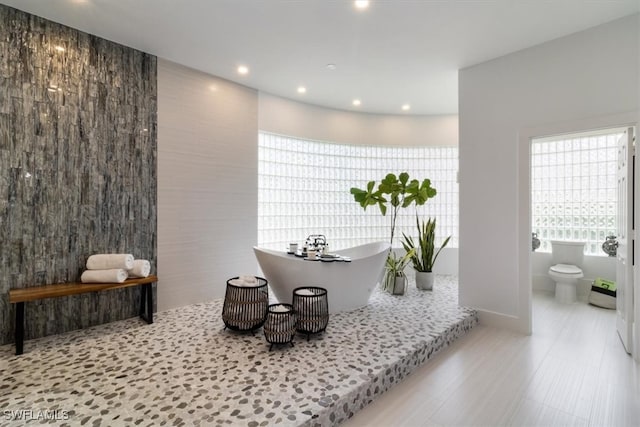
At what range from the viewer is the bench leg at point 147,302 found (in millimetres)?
3150

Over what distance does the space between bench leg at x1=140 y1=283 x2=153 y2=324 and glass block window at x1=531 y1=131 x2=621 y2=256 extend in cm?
537

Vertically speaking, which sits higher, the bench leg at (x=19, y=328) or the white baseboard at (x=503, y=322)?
the bench leg at (x=19, y=328)

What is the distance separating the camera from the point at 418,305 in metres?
3.84

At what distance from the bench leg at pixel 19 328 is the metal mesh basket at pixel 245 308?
5.33ft

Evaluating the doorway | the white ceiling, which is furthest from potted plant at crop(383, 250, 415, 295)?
the white ceiling

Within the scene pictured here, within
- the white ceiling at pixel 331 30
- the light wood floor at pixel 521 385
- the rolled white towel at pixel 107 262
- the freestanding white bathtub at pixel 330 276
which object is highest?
the white ceiling at pixel 331 30

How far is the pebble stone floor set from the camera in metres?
1.82

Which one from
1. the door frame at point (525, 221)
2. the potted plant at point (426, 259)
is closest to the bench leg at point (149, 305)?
the potted plant at point (426, 259)

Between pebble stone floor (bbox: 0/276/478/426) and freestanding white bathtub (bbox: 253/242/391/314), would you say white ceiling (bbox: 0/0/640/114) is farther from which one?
pebble stone floor (bbox: 0/276/478/426)

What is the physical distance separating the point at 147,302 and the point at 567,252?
5.90 m

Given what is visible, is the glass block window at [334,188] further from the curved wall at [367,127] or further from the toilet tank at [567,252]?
the toilet tank at [567,252]

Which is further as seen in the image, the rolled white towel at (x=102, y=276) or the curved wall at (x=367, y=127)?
the curved wall at (x=367, y=127)

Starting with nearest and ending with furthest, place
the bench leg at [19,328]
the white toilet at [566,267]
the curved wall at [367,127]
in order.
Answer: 1. the bench leg at [19,328]
2. the white toilet at [566,267]
3. the curved wall at [367,127]

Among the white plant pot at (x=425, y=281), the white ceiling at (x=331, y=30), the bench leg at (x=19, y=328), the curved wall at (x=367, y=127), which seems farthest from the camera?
the curved wall at (x=367, y=127)
